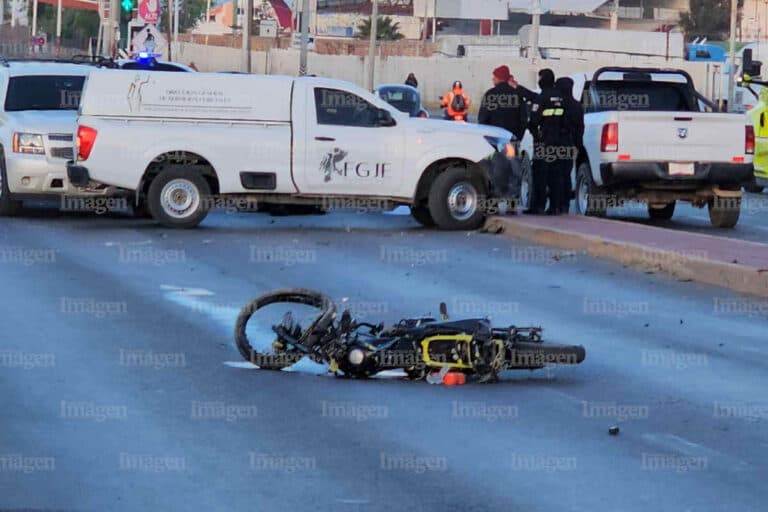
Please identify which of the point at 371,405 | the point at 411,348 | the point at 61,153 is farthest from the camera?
the point at 61,153

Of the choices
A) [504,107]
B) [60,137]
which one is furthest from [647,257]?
[60,137]

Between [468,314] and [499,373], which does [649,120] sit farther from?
[499,373]

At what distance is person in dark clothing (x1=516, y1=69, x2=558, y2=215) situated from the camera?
20891mm

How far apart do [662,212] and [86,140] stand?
28.0 feet

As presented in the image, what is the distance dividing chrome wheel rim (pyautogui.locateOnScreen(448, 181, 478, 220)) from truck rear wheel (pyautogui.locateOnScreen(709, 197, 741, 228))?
3.47 m

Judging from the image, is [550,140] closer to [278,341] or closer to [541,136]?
[541,136]

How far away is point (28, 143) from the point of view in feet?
68.3

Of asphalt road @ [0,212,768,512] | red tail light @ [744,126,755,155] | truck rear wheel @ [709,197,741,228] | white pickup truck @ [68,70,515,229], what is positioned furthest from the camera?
truck rear wheel @ [709,197,741,228]

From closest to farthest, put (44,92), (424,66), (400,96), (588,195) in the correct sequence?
1. (588,195)
2. (44,92)
3. (400,96)
4. (424,66)

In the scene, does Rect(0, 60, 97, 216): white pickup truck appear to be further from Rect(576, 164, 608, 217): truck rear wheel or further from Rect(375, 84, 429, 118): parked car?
Rect(375, 84, 429, 118): parked car

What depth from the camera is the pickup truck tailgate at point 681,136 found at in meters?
20.9

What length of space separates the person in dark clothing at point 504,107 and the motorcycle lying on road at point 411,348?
1225 cm

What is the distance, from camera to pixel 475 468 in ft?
26.1

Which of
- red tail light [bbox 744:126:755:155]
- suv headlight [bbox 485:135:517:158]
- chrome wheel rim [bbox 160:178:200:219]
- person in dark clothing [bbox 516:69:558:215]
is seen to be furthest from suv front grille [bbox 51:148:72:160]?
red tail light [bbox 744:126:755:155]
